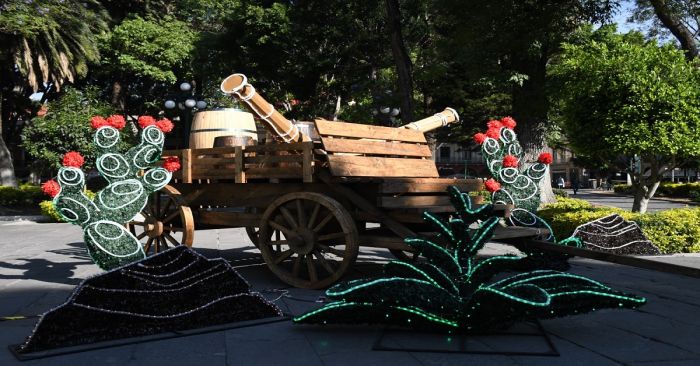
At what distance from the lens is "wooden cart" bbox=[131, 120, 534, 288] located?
17.7ft

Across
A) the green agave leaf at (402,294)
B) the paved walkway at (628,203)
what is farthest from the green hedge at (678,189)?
the green agave leaf at (402,294)

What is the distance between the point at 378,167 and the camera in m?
5.90

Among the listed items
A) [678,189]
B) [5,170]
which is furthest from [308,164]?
[678,189]

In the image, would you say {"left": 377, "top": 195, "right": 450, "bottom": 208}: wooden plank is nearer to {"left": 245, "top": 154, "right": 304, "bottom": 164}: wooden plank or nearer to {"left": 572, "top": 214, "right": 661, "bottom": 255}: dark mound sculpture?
{"left": 245, "top": 154, "right": 304, "bottom": 164}: wooden plank

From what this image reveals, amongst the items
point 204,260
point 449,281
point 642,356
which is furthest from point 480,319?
point 204,260

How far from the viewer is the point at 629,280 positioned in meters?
6.34

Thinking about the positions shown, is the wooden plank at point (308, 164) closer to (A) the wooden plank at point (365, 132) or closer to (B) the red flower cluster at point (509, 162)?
(A) the wooden plank at point (365, 132)

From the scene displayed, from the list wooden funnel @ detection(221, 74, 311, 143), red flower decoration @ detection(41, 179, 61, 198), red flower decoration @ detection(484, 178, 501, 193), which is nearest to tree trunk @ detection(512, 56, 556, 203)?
red flower decoration @ detection(484, 178, 501, 193)

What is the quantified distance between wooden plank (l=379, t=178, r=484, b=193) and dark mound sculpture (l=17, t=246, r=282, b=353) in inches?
62.6

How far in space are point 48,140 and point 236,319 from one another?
67.1 ft

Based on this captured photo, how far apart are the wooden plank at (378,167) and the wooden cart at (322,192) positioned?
11 millimetres

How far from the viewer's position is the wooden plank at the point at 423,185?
534 cm

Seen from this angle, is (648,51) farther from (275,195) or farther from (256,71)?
(256,71)

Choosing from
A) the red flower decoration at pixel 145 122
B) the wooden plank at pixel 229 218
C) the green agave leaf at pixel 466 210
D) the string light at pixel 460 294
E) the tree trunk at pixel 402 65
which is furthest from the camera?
the tree trunk at pixel 402 65
